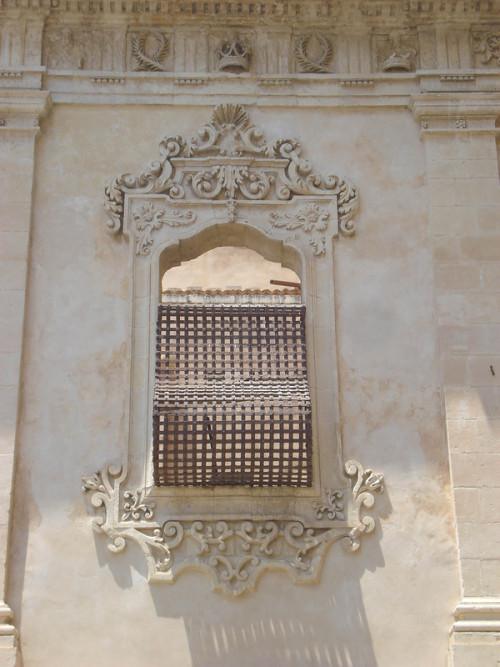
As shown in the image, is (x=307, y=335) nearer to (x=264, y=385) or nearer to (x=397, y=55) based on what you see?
(x=264, y=385)

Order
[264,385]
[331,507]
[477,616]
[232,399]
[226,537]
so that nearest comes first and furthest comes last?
[477,616]
[226,537]
[331,507]
[232,399]
[264,385]

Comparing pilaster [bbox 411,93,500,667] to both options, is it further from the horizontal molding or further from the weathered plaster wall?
the weathered plaster wall

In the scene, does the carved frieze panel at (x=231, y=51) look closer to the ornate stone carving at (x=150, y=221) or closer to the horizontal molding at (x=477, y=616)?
the ornate stone carving at (x=150, y=221)

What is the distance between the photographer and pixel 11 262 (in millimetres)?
8664

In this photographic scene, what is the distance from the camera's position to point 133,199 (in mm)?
8953

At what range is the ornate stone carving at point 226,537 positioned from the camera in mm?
7848

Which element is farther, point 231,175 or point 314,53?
point 314,53

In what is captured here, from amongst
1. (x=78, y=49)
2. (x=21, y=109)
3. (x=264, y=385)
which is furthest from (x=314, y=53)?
(x=264, y=385)

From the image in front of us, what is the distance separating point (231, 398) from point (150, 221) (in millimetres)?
1616

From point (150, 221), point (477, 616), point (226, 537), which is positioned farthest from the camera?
point (150, 221)

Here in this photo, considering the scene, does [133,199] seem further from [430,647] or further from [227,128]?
[430,647]

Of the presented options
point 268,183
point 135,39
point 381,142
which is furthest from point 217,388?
point 135,39

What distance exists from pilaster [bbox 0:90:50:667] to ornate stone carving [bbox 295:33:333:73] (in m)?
2.06

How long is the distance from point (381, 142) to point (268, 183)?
985 mm
